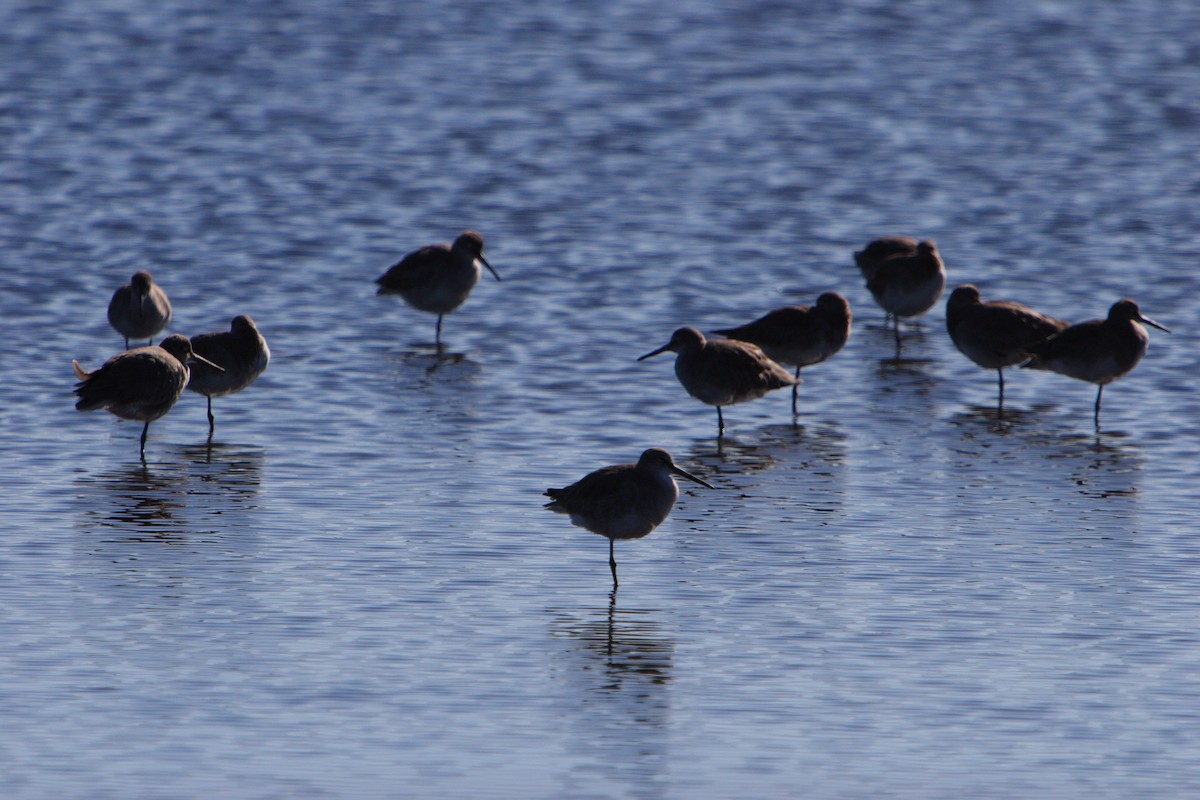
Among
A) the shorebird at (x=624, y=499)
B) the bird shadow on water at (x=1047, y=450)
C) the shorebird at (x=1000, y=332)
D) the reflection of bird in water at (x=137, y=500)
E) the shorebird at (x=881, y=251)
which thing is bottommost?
the shorebird at (x=881, y=251)

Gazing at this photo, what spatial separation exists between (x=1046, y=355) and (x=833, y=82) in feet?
76.1

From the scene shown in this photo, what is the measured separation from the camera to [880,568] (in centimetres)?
1334

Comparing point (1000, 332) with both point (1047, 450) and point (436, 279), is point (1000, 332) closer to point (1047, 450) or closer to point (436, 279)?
point (1047, 450)

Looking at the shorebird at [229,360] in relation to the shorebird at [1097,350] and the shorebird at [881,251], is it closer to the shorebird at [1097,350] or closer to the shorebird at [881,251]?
the shorebird at [1097,350]

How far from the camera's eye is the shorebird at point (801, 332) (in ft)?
63.4

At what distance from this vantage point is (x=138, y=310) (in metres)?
20.3

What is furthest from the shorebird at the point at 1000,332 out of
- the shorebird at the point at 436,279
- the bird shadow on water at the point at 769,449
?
the shorebird at the point at 436,279

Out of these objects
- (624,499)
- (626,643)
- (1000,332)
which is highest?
(624,499)

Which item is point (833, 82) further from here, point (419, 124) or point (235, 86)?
point (235, 86)

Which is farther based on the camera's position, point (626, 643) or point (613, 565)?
point (613, 565)

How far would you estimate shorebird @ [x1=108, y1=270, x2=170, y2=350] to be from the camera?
20.2 metres

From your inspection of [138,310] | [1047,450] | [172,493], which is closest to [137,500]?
[172,493]

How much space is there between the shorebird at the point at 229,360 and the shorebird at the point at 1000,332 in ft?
22.5

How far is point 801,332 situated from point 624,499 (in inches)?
266
